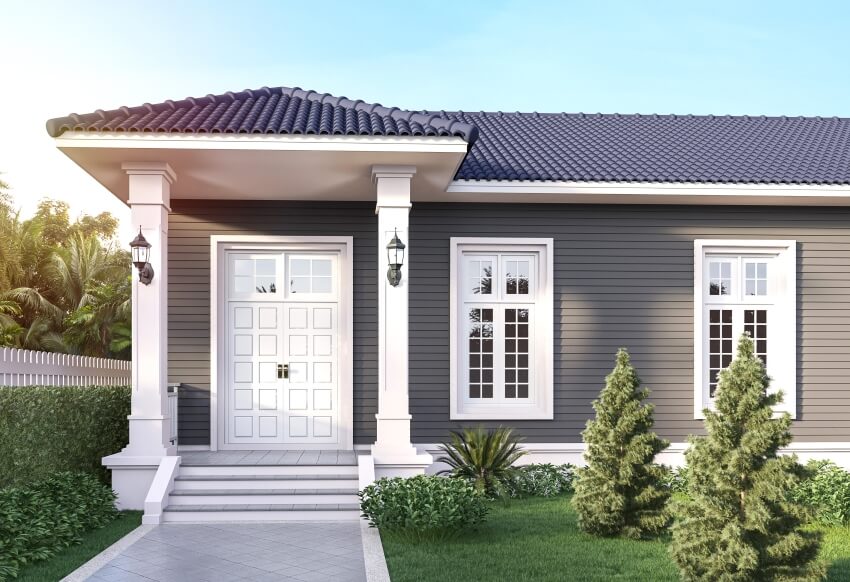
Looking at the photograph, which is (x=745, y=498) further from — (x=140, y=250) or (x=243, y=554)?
(x=140, y=250)

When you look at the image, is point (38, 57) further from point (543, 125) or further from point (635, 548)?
point (635, 548)

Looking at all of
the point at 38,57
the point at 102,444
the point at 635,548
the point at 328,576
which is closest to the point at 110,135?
the point at 102,444

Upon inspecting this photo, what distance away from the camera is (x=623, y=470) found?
24.3ft

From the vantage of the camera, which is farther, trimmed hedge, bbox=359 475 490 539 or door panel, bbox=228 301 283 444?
door panel, bbox=228 301 283 444

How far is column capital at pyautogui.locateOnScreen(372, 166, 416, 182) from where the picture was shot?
30.8 feet

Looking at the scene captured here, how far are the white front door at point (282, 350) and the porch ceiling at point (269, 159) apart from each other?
3.90 feet

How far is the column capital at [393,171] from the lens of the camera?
9398 mm

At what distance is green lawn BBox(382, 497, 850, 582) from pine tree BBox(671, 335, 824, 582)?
94 centimetres

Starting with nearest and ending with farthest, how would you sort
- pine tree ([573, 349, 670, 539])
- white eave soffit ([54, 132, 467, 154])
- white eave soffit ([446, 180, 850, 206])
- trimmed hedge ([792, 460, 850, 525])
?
pine tree ([573, 349, 670, 539]) → trimmed hedge ([792, 460, 850, 525]) → white eave soffit ([54, 132, 467, 154]) → white eave soffit ([446, 180, 850, 206])

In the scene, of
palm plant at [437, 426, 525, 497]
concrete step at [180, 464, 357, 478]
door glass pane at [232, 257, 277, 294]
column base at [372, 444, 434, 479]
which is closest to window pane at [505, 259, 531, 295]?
palm plant at [437, 426, 525, 497]

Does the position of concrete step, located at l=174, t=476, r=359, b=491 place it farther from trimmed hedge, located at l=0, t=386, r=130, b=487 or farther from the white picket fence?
the white picket fence

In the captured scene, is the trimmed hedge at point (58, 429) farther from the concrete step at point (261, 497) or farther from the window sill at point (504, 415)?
the window sill at point (504, 415)

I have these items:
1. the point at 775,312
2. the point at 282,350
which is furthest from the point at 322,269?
the point at 775,312

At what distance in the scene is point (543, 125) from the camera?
13688 mm
